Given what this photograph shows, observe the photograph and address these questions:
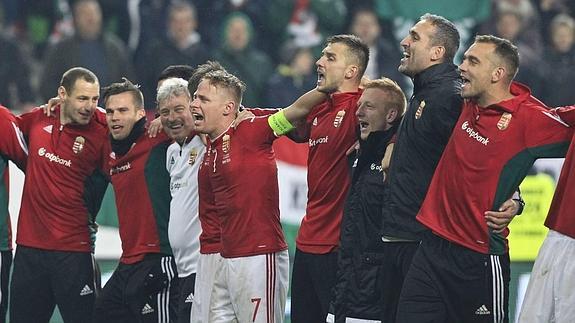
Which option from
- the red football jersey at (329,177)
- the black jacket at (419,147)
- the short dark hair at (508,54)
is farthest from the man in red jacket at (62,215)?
the short dark hair at (508,54)

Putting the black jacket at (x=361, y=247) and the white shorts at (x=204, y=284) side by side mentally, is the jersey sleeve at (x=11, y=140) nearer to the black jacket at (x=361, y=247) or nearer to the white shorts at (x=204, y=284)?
the white shorts at (x=204, y=284)

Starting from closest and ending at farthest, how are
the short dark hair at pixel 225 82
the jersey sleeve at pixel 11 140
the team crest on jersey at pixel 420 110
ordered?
the team crest on jersey at pixel 420 110 < the short dark hair at pixel 225 82 < the jersey sleeve at pixel 11 140

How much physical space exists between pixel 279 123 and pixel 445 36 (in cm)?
120

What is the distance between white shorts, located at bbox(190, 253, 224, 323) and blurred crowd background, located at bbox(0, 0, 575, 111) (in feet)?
20.2

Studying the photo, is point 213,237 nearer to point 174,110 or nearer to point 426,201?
point 174,110

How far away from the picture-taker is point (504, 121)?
6.82 meters

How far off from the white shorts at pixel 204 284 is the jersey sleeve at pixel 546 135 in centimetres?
219

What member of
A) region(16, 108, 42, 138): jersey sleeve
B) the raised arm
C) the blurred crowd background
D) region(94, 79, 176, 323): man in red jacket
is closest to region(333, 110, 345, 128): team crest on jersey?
the raised arm

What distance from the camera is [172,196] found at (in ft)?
28.1

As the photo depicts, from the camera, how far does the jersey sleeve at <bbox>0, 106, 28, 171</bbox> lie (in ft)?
29.8

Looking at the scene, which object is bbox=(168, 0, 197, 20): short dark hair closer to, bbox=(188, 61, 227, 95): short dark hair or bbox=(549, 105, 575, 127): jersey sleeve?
bbox=(188, 61, 227, 95): short dark hair

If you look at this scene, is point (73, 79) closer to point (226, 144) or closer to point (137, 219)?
point (137, 219)

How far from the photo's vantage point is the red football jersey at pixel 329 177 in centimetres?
786

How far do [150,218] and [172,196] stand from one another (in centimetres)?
26
